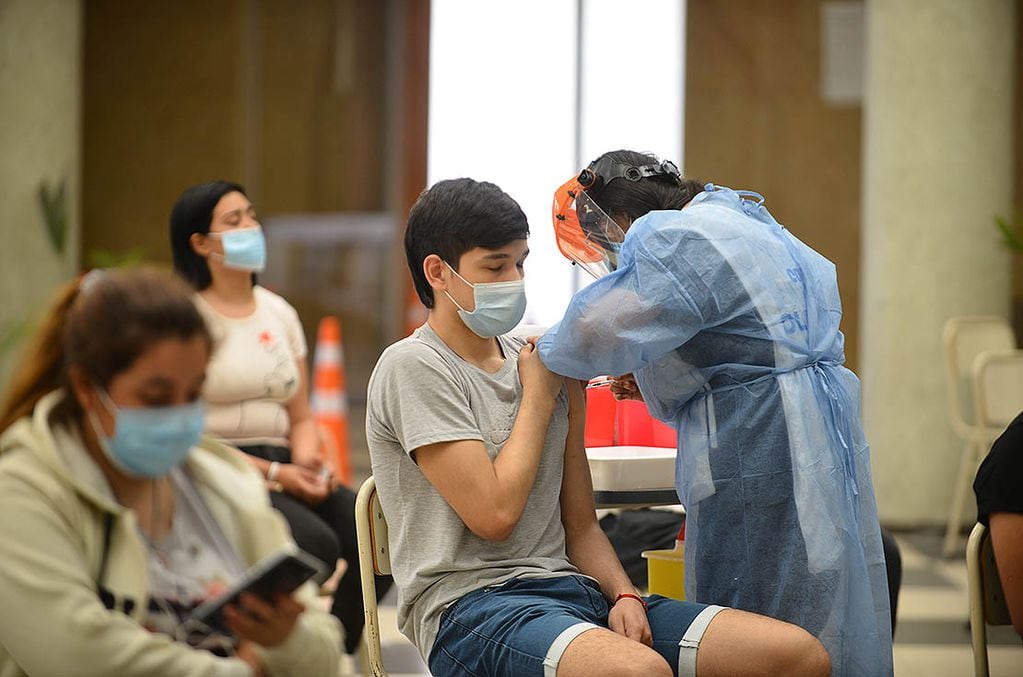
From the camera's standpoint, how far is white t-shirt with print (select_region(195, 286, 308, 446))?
10.5 ft

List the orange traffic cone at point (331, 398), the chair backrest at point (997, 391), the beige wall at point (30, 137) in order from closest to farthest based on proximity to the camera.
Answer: the chair backrest at point (997, 391), the beige wall at point (30, 137), the orange traffic cone at point (331, 398)

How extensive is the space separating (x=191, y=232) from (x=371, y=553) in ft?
4.71

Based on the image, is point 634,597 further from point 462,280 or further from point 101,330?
point 101,330

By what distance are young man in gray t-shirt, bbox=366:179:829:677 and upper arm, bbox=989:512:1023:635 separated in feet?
1.26

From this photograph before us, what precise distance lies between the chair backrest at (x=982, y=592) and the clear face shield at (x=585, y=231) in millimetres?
755

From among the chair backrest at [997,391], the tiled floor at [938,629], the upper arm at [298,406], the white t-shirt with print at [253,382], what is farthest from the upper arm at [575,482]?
the chair backrest at [997,391]

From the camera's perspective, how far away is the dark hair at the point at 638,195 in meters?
2.29

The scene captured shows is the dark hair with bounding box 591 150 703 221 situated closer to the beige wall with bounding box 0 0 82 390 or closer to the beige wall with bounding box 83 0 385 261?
the beige wall with bounding box 0 0 82 390

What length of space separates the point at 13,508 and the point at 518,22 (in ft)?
21.7

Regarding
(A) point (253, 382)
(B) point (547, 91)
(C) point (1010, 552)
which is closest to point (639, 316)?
(C) point (1010, 552)

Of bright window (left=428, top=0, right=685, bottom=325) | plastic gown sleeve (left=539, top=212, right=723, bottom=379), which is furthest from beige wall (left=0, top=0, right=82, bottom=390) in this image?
plastic gown sleeve (left=539, top=212, right=723, bottom=379)

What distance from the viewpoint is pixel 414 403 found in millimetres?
1978

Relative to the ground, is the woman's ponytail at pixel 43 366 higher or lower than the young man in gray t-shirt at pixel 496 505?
higher

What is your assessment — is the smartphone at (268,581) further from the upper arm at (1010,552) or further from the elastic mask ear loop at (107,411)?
the upper arm at (1010,552)
